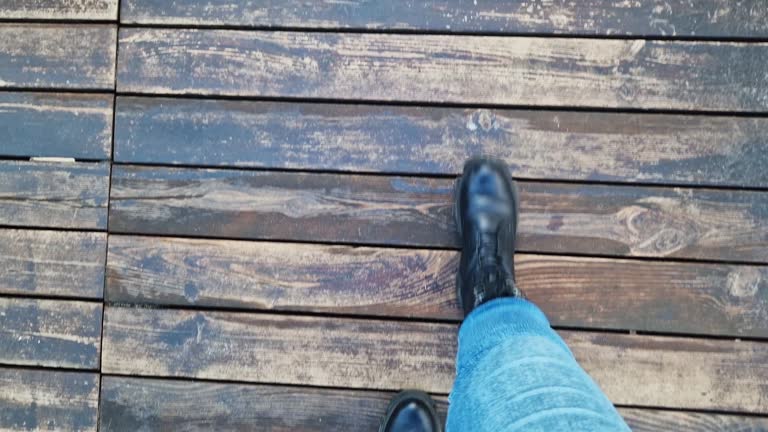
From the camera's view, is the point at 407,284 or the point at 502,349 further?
the point at 407,284

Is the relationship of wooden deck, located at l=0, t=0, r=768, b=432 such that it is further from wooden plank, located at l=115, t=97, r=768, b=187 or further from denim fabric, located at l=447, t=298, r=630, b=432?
denim fabric, located at l=447, t=298, r=630, b=432

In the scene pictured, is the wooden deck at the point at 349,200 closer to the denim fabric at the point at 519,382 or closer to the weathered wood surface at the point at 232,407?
the weathered wood surface at the point at 232,407

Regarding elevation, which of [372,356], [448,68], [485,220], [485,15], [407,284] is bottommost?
[372,356]

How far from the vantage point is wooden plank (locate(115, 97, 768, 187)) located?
3.55 feet

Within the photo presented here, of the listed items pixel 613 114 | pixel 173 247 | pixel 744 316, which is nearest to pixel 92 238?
pixel 173 247

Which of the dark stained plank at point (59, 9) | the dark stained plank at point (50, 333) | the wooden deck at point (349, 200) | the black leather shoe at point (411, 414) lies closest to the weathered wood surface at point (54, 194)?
the wooden deck at point (349, 200)

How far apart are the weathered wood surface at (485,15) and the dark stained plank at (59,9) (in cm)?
4

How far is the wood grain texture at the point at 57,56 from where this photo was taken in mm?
1162

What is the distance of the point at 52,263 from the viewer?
3.82ft

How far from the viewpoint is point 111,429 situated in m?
1.15

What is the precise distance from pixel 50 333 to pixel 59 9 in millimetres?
704

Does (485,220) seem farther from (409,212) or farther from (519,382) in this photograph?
(519,382)

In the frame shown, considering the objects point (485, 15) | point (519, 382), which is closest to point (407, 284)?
point (519, 382)

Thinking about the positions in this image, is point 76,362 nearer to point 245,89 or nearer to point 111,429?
point 111,429
